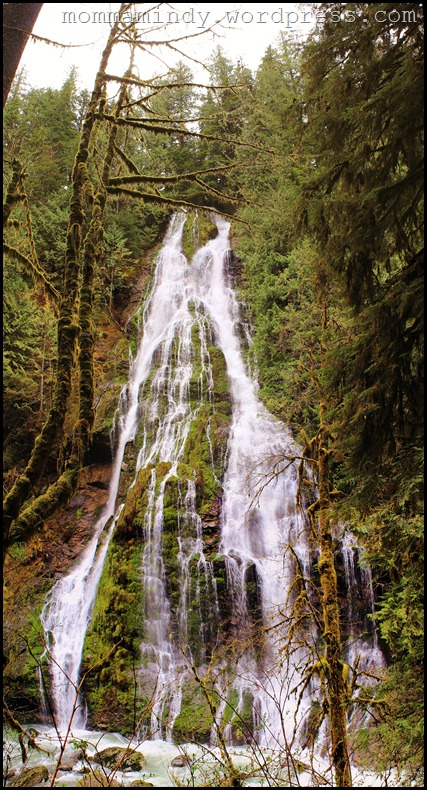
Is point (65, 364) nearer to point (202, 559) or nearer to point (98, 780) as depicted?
point (98, 780)

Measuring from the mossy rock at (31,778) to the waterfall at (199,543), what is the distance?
2.75 feet

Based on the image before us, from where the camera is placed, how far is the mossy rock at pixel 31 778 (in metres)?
6.74

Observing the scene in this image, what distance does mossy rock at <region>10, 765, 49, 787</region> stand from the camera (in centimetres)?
674

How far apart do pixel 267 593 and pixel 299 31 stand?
30.6 feet

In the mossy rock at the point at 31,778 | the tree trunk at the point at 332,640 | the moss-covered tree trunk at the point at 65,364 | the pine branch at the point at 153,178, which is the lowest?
the mossy rock at the point at 31,778

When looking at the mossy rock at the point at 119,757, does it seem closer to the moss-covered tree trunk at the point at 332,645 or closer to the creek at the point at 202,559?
the creek at the point at 202,559

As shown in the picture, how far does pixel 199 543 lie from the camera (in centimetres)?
1088

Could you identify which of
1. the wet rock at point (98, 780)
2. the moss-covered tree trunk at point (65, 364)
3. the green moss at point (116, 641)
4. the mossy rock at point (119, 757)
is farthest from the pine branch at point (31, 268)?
the green moss at point (116, 641)

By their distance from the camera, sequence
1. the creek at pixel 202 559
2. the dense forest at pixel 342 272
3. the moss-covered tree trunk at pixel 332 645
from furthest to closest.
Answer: the creek at pixel 202 559
the moss-covered tree trunk at pixel 332 645
the dense forest at pixel 342 272

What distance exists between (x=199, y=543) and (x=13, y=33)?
9.72m

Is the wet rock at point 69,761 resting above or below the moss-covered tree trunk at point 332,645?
below

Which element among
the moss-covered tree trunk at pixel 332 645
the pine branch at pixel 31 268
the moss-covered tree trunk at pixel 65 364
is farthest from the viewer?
the moss-covered tree trunk at pixel 332 645

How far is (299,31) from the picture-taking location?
473 cm

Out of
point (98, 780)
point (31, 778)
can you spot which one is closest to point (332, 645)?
point (98, 780)
